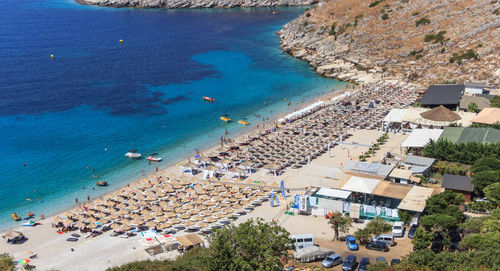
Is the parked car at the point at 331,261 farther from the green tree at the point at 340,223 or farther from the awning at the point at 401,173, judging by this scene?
the awning at the point at 401,173

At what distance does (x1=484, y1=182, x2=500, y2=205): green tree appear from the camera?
35031 millimetres

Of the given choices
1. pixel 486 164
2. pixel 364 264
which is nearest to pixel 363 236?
pixel 364 264

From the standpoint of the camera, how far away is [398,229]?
3422cm

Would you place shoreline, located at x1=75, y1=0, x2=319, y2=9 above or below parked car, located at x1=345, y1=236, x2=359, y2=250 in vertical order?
above

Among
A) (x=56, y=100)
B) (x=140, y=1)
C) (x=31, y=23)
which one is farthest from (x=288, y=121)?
(x=140, y=1)

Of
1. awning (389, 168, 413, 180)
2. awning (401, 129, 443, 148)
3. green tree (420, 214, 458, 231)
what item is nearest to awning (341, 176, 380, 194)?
awning (389, 168, 413, 180)

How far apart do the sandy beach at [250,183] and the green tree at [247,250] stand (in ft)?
33.4

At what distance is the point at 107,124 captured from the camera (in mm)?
67562

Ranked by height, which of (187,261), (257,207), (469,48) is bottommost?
(257,207)

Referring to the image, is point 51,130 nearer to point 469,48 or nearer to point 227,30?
point 469,48

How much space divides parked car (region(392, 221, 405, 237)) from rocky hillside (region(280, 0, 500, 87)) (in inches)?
1844

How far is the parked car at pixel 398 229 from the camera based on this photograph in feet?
111

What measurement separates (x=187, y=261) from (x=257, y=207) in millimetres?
13418

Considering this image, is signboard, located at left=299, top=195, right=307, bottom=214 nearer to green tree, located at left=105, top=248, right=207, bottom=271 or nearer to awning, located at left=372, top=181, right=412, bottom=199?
awning, located at left=372, top=181, right=412, bottom=199
